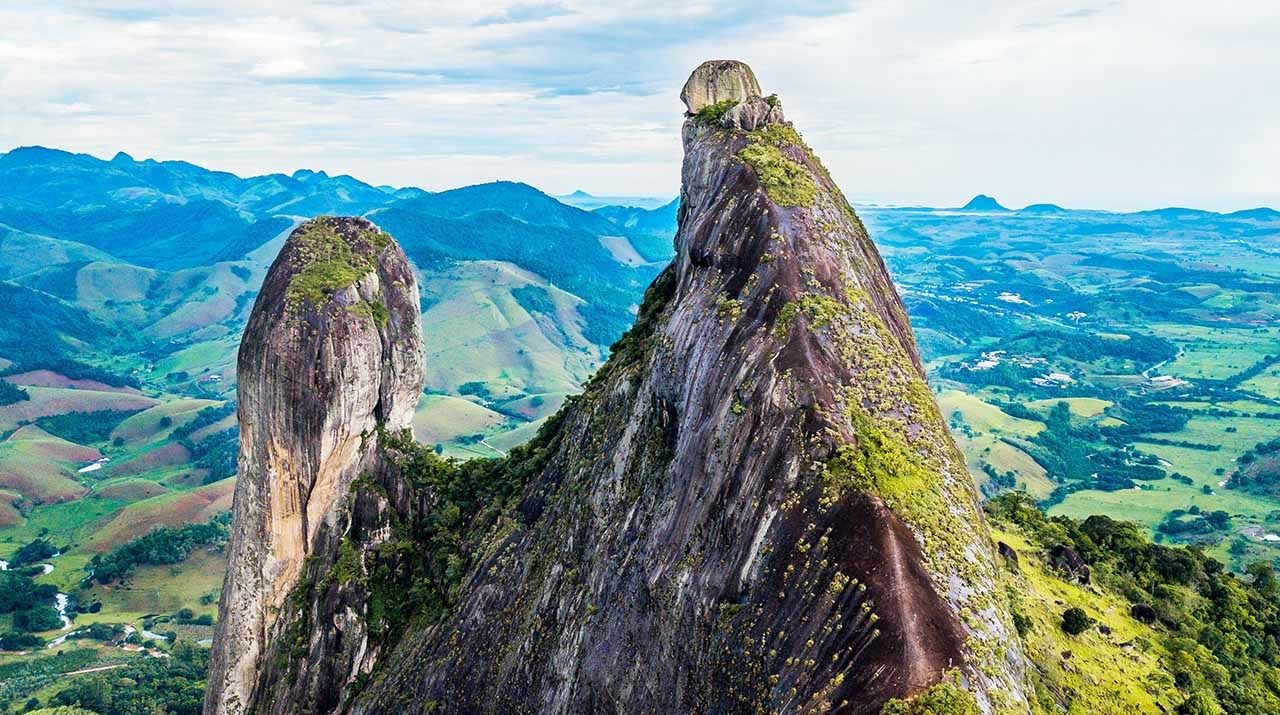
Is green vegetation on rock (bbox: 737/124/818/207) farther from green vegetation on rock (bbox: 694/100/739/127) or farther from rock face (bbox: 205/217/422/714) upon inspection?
rock face (bbox: 205/217/422/714)

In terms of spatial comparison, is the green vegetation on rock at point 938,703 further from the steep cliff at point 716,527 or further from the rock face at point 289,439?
the rock face at point 289,439

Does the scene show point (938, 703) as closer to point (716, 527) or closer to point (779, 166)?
point (716, 527)

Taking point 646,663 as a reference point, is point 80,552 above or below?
below

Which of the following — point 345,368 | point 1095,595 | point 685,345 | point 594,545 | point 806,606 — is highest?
point 685,345

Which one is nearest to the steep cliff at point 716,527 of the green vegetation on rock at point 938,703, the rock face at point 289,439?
the green vegetation on rock at point 938,703

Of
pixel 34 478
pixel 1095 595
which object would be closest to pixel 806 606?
pixel 1095 595

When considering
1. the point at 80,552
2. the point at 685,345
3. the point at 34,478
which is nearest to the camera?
the point at 685,345

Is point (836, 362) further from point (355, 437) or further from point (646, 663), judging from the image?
point (355, 437)
